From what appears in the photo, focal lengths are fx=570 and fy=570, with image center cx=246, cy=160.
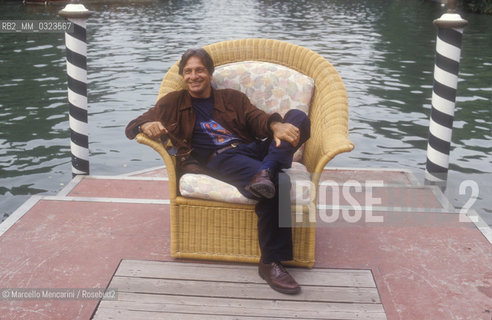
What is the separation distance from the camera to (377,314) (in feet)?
10.1

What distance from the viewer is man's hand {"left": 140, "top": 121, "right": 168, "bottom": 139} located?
3.58 meters

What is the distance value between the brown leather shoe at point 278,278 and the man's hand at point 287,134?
29.1 inches

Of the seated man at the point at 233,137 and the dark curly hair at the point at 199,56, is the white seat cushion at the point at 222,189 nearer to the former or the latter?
the seated man at the point at 233,137

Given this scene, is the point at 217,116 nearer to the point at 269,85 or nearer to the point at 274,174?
the point at 269,85

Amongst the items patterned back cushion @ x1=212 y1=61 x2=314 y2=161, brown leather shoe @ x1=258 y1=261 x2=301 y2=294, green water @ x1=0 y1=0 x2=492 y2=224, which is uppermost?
patterned back cushion @ x1=212 y1=61 x2=314 y2=161

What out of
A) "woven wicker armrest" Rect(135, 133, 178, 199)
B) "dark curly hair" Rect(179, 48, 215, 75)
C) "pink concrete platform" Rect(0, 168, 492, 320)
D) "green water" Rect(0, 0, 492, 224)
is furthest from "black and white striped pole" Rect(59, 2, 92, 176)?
"woven wicker armrest" Rect(135, 133, 178, 199)

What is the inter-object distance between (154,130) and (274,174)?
0.80 m

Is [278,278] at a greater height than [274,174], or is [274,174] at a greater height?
[274,174]

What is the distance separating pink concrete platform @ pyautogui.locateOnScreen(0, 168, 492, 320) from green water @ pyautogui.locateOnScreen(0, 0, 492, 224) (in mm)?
1041

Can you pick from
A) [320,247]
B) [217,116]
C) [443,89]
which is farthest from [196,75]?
[443,89]

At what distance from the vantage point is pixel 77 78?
5.15 metres

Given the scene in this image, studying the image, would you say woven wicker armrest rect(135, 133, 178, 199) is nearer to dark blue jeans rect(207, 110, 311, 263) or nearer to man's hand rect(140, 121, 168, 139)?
man's hand rect(140, 121, 168, 139)

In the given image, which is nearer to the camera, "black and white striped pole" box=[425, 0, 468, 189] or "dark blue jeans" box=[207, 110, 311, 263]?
"dark blue jeans" box=[207, 110, 311, 263]

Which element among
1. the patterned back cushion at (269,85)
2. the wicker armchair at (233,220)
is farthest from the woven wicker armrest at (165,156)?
the patterned back cushion at (269,85)
